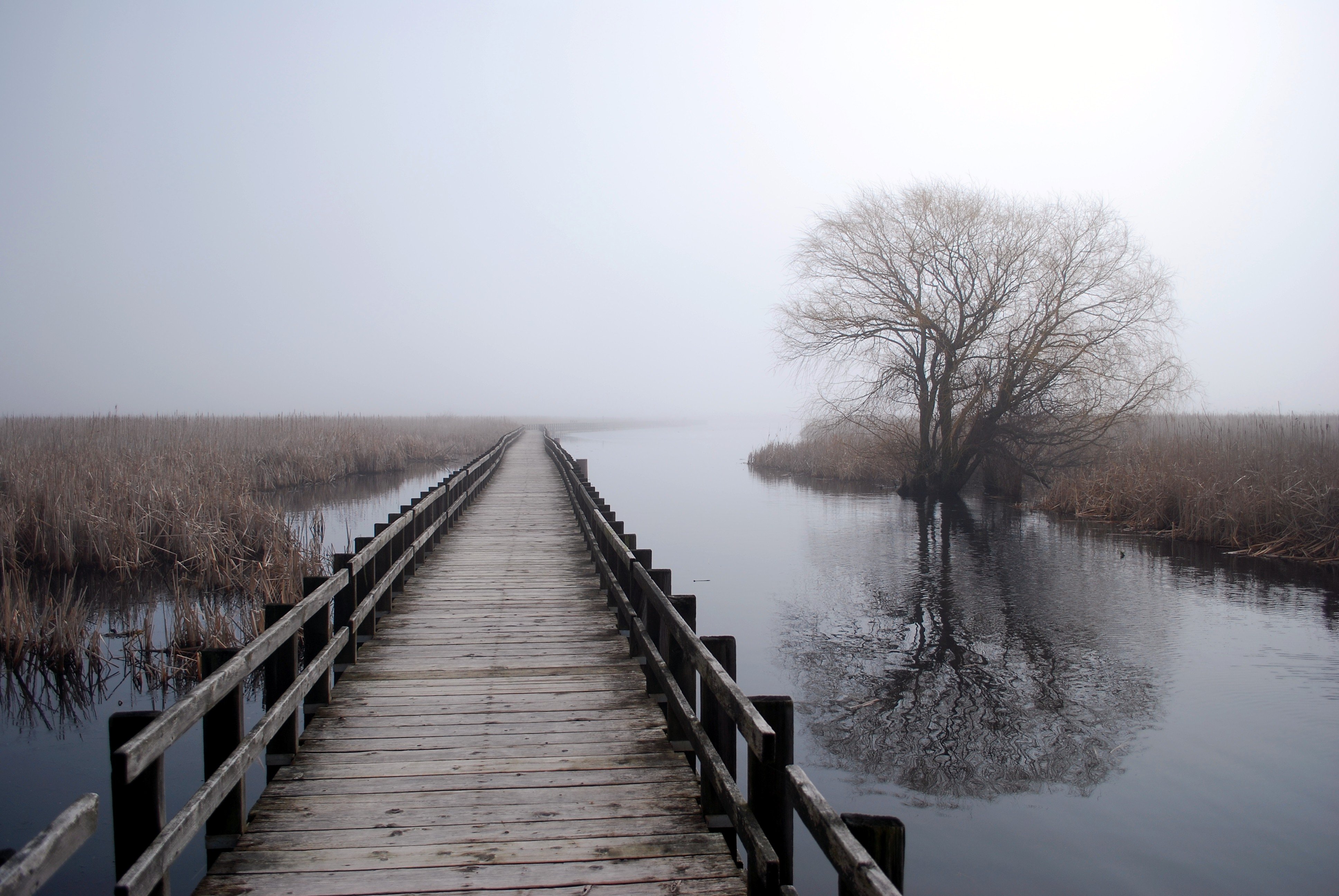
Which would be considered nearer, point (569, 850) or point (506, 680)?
point (569, 850)

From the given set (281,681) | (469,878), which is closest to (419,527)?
(281,681)

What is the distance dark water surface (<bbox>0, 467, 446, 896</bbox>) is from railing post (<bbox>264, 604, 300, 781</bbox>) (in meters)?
0.86

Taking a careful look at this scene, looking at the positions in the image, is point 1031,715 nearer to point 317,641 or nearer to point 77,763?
point 317,641

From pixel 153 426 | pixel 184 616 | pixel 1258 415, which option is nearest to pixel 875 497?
pixel 1258 415

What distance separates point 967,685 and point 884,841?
21.2ft

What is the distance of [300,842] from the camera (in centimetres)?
331

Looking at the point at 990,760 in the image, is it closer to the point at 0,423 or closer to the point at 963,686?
the point at 963,686

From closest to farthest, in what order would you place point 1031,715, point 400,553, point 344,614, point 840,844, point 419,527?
point 840,844 < point 344,614 < point 1031,715 < point 400,553 < point 419,527

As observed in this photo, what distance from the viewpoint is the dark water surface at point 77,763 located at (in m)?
4.92

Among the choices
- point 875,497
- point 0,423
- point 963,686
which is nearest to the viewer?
point 963,686

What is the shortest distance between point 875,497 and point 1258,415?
36.9ft

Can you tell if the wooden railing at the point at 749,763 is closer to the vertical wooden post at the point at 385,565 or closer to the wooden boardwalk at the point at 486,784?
the wooden boardwalk at the point at 486,784

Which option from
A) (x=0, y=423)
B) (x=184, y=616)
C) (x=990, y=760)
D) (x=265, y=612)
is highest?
(x=0, y=423)

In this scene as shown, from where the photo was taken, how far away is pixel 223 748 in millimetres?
3473
